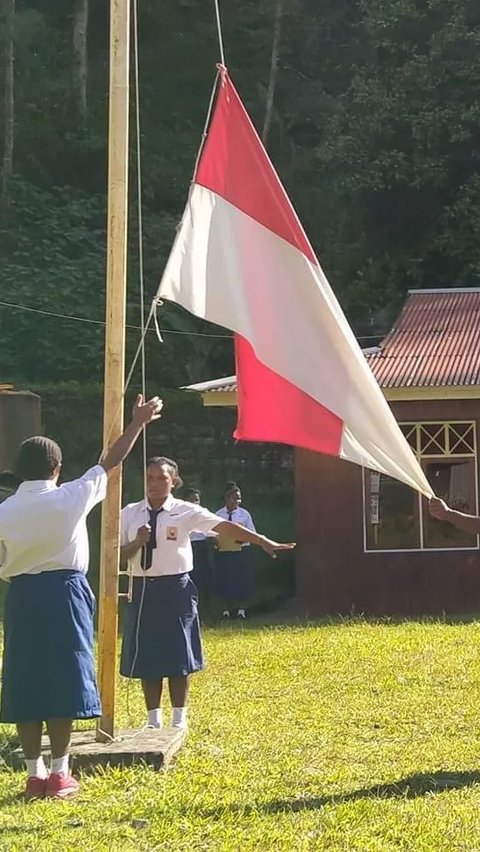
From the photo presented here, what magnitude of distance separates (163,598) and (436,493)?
8276 millimetres

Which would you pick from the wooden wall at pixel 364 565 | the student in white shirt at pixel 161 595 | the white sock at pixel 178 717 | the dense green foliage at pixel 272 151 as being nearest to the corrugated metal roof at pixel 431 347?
the wooden wall at pixel 364 565

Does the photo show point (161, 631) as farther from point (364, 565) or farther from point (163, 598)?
point (364, 565)

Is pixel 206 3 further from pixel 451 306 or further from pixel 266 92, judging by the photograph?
pixel 451 306

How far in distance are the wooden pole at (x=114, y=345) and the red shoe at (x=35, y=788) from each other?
2.66 feet

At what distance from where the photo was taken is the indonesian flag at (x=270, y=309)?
230 inches

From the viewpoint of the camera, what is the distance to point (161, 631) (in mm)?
6590

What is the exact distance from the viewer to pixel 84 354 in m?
23.9

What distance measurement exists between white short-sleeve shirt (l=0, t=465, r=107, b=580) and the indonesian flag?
3.39 ft

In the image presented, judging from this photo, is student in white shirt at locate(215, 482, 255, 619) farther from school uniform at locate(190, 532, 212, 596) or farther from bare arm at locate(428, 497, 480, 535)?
bare arm at locate(428, 497, 480, 535)

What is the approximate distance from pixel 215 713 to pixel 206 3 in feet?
84.7

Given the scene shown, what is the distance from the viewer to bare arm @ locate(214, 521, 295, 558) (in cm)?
614

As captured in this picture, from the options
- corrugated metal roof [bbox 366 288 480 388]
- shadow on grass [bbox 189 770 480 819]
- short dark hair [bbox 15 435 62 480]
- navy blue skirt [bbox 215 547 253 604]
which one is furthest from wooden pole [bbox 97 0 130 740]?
navy blue skirt [bbox 215 547 253 604]

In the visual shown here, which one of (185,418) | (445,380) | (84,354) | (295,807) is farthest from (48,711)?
(84,354)

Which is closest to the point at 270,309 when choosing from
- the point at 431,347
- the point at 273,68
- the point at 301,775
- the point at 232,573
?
the point at 301,775
